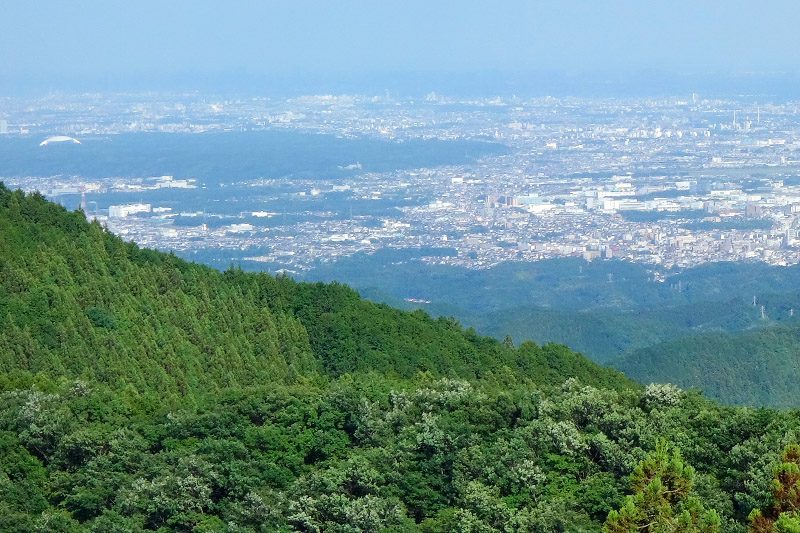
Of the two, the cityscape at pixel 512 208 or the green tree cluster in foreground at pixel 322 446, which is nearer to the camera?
the green tree cluster in foreground at pixel 322 446

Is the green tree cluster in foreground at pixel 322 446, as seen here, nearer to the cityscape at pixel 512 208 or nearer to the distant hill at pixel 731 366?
the distant hill at pixel 731 366

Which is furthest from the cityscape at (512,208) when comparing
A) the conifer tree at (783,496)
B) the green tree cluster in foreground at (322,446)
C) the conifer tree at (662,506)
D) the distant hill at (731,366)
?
the conifer tree at (783,496)

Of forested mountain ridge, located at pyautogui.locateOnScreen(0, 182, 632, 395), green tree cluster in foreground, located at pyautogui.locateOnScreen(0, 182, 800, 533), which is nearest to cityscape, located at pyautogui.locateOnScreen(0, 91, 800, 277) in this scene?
forested mountain ridge, located at pyautogui.locateOnScreen(0, 182, 632, 395)

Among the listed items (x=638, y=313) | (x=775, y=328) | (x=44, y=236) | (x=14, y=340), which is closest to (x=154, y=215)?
(x=638, y=313)

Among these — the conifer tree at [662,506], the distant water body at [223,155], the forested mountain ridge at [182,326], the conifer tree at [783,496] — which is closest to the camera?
the conifer tree at [662,506]

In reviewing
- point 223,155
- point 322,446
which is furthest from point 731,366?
point 223,155

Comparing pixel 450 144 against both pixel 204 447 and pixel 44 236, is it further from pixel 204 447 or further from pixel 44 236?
pixel 204 447

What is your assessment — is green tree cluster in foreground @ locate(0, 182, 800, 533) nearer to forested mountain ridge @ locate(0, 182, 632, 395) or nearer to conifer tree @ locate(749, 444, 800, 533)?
forested mountain ridge @ locate(0, 182, 632, 395)

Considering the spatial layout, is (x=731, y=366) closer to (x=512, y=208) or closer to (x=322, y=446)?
(x=322, y=446)
